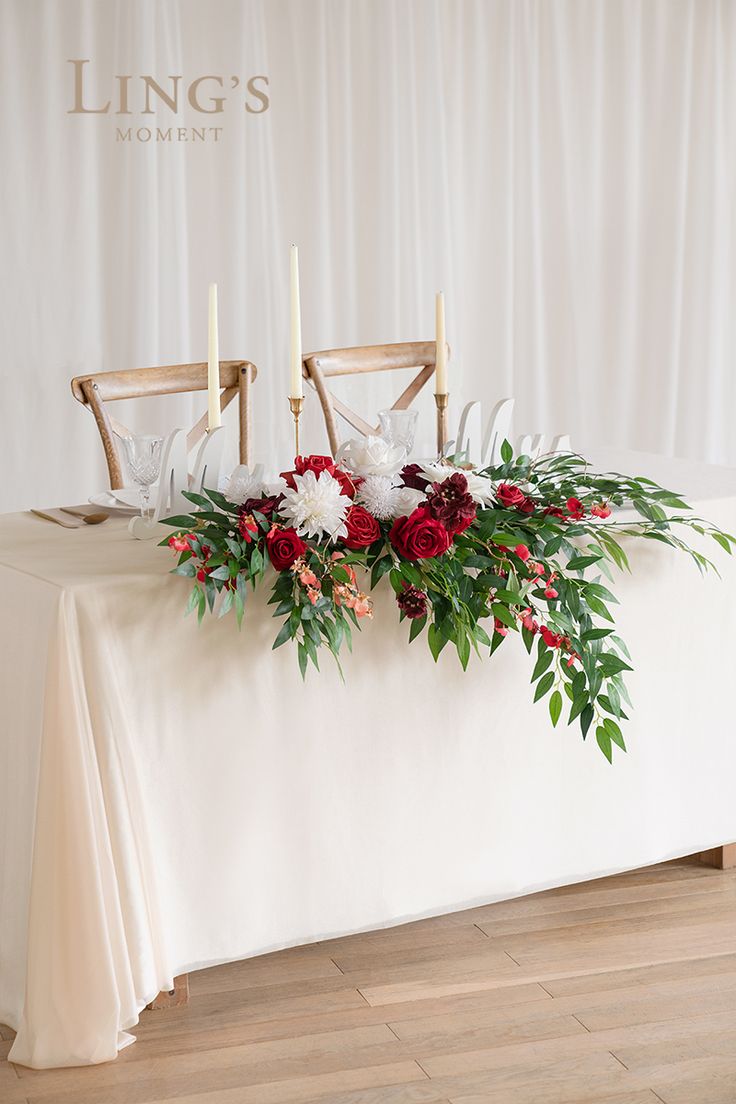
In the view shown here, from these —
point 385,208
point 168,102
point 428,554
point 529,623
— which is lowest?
point 529,623

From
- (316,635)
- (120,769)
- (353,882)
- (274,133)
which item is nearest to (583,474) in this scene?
(316,635)

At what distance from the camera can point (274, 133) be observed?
4.58m

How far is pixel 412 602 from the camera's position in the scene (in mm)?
2035

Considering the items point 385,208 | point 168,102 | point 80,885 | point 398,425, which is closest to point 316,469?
A: point 398,425

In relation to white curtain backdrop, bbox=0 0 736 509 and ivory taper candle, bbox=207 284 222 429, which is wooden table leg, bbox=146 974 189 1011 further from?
white curtain backdrop, bbox=0 0 736 509

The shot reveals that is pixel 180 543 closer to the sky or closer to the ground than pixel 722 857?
closer to the sky

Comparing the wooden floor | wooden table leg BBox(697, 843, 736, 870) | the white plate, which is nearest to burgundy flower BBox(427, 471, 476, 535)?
the white plate

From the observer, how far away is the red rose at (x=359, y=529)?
198 centimetres

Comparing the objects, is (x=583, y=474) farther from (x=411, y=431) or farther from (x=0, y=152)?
(x=0, y=152)

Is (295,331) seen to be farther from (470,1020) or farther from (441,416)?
(470,1020)

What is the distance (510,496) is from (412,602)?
0.24 metres

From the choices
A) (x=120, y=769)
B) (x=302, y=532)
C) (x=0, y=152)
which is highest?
(x=0, y=152)

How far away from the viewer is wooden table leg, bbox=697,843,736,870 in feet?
8.70

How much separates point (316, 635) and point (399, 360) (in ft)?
5.30
